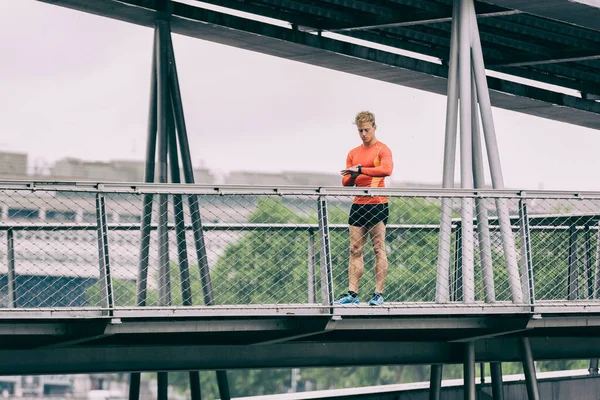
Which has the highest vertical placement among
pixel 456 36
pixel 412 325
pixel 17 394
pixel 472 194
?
pixel 456 36

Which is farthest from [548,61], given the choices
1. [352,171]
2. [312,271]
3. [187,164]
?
[352,171]

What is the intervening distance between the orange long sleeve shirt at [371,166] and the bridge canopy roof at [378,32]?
413cm

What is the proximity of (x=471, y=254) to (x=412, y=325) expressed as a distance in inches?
62.6

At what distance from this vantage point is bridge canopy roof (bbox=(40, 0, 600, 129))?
58.2 ft

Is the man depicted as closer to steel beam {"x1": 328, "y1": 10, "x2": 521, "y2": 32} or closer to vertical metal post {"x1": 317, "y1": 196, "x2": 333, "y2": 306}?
vertical metal post {"x1": 317, "y1": 196, "x2": 333, "y2": 306}

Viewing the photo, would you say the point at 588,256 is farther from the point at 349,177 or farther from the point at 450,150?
the point at 349,177

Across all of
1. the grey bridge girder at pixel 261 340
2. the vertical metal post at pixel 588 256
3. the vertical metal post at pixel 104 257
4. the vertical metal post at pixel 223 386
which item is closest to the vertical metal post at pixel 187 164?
the grey bridge girder at pixel 261 340

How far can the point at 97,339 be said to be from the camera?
12734mm

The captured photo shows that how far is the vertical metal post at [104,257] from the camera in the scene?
11586mm

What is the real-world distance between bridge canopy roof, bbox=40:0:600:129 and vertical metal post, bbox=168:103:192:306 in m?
1.74

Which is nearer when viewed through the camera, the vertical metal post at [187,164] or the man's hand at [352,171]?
the man's hand at [352,171]

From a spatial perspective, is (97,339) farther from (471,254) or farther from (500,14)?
(500,14)

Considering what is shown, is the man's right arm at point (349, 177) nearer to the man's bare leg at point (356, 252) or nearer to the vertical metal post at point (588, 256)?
the man's bare leg at point (356, 252)

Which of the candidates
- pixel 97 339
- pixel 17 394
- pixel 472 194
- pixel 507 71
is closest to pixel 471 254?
pixel 472 194
